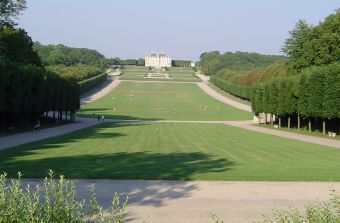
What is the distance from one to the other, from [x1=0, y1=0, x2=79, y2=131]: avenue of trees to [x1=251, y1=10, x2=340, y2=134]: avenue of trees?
1243 inches

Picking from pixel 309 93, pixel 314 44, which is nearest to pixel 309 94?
pixel 309 93

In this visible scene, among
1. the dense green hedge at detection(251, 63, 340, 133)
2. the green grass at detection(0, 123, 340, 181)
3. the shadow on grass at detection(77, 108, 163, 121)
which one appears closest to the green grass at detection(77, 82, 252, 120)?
the shadow on grass at detection(77, 108, 163, 121)

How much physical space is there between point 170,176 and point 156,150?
12.7 metres

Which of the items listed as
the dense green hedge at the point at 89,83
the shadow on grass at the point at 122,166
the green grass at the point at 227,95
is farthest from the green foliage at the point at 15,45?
the green grass at the point at 227,95

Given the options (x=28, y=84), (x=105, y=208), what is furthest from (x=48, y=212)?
(x=28, y=84)

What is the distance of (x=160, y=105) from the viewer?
118812 mm

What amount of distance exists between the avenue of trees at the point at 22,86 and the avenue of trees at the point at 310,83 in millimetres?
31580

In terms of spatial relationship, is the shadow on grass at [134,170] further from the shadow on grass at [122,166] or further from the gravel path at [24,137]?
the gravel path at [24,137]

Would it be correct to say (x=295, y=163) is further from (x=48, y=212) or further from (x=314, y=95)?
(x=314, y=95)

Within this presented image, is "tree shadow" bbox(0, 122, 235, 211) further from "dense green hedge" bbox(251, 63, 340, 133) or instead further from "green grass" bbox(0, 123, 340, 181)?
"dense green hedge" bbox(251, 63, 340, 133)

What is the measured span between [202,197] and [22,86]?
4398cm

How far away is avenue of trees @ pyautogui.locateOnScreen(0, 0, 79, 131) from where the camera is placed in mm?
52406

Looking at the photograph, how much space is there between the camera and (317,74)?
173ft

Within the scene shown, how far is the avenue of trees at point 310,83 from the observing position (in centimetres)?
5062
